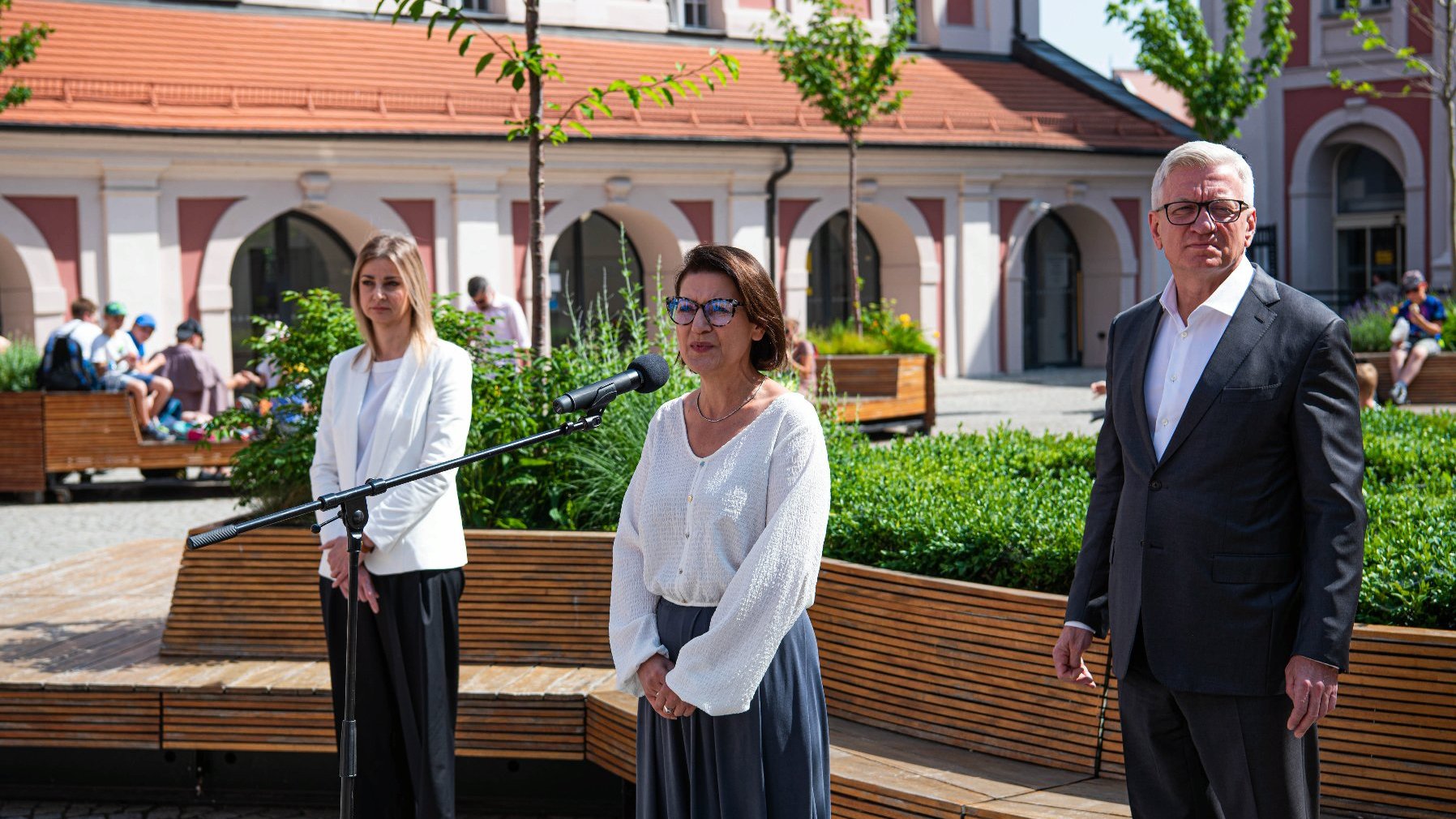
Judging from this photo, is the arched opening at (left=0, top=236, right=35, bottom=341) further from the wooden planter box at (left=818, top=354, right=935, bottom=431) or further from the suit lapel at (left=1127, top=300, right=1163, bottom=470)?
the suit lapel at (left=1127, top=300, right=1163, bottom=470)

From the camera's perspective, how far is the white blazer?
499 cm

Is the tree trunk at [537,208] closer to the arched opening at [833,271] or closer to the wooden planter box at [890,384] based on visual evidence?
the wooden planter box at [890,384]

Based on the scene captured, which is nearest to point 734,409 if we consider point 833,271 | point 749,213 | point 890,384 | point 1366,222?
point 890,384

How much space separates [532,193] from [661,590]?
5.13 meters

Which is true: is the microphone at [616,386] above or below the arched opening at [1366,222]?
below

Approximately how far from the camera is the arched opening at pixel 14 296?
20859 mm

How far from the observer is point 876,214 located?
92.3ft

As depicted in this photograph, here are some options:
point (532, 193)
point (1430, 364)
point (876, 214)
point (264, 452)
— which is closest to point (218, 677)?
point (264, 452)

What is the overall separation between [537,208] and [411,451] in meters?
3.56

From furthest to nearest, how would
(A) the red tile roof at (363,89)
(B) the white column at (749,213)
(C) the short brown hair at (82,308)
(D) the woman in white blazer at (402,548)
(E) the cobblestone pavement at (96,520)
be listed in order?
(B) the white column at (749,213) → (A) the red tile roof at (363,89) → (C) the short brown hair at (82,308) → (E) the cobblestone pavement at (96,520) → (D) the woman in white blazer at (402,548)

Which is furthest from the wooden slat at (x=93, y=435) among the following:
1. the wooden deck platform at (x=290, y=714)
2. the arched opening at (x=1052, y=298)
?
the arched opening at (x=1052, y=298)

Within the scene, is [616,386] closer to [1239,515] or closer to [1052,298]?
[1239,515]

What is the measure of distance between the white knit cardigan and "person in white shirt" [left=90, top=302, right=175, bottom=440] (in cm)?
1231

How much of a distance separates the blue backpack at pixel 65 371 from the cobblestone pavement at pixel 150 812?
922cm
